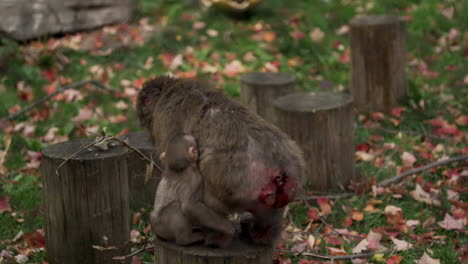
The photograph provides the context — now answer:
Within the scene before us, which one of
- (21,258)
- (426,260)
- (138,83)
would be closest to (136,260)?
(21,258)

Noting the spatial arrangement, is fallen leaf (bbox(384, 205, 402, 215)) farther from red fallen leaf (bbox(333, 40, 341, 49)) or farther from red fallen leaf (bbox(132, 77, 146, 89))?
red fallen leaf (bbox(333, 40, 341, 49))

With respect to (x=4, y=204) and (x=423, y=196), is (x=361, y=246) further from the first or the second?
(x=4, y=204)

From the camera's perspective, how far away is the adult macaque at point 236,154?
333 centimetres

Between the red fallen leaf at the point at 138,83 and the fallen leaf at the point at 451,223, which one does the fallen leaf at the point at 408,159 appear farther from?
the red fallen leaf at the point at 138,83

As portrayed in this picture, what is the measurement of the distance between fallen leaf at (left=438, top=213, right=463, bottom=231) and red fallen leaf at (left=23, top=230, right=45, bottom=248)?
306cm

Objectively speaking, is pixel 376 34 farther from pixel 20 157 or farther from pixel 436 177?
pixel 20 157

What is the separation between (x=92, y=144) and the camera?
4461 mm

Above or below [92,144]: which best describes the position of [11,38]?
above

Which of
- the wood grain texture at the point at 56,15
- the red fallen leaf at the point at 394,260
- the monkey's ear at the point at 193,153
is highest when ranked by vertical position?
the wood grain texture at the point at 56,15

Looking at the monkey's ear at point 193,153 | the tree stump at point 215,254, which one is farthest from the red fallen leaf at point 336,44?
the monkey's ear at point 193,153

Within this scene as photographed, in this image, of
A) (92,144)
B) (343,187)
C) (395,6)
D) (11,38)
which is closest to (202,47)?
(11,38)

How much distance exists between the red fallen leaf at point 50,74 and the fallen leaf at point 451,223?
16.5ft

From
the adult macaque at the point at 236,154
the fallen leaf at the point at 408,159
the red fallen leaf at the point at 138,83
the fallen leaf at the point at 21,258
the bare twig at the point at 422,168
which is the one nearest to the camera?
the adult macaque at the point at 236,154

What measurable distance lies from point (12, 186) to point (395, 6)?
6.50m
